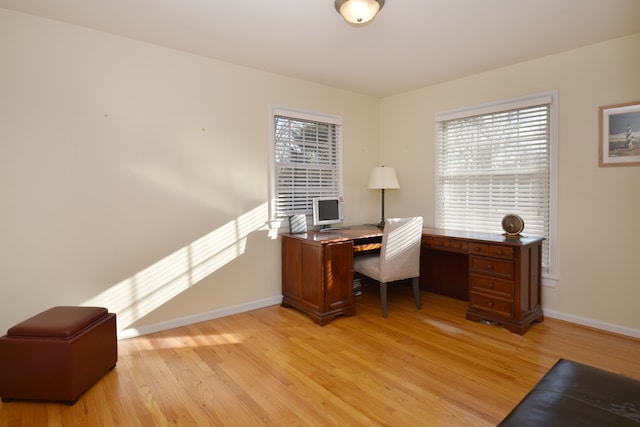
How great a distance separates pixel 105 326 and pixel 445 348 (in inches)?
96.0

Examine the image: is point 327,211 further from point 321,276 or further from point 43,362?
point 43,362

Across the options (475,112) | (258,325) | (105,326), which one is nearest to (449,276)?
(475,112)

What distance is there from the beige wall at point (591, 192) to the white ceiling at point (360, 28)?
166 millimetres

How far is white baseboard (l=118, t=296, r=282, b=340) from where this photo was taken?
2.94 m

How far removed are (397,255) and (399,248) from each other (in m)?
0.07

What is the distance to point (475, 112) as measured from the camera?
3.74 metres

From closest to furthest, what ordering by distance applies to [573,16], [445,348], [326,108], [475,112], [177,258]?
1. [573,16]
2. [445,348]
3. [177,258]
4. [475,112]
5. [326,108]

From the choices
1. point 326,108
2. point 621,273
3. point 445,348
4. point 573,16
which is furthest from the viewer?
point 326,108

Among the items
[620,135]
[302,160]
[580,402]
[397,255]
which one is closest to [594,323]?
[620,135]

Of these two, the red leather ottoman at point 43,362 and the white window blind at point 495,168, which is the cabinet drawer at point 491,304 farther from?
the red leather ottoman at point 43,362

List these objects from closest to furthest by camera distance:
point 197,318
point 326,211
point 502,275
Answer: point 502,275 < point 197,318 < point 326,211

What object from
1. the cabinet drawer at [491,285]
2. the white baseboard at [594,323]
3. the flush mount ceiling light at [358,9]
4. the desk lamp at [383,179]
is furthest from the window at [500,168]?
the flush mount ceiling light at [358,9]

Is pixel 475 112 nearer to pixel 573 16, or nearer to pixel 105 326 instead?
pixel 573 16

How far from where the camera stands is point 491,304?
10.2 ft
